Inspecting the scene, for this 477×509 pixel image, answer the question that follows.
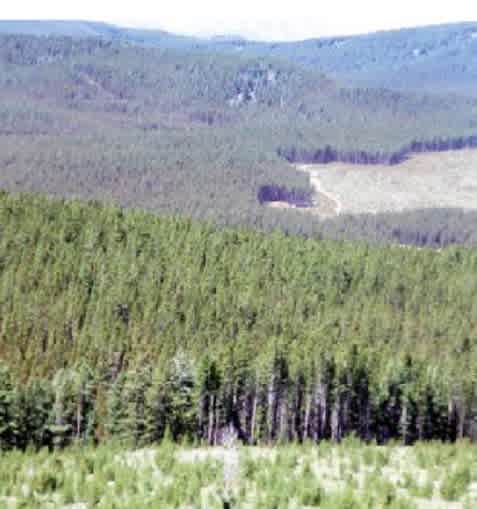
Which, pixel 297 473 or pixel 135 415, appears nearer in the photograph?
pixel 297 473

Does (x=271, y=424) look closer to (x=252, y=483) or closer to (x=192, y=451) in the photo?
(x=192, y=451)

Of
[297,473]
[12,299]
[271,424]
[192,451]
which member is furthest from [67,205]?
[297,473]

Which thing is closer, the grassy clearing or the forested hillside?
the grassy clearing

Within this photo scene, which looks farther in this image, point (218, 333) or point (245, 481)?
point (218, 333)

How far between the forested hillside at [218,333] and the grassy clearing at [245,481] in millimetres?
27890

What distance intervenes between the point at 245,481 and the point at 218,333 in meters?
69.5

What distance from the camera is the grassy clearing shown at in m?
34.8

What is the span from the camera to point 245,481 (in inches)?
1512

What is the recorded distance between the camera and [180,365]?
8081cm

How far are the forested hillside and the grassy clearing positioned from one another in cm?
2789

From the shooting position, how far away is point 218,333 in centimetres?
10781

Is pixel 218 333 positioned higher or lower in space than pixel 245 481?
higher

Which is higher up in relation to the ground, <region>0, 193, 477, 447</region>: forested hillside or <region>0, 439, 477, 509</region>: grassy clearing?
<region>0, 193, 477, 447</region>: forested hillside

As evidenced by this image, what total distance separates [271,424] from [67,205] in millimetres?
77756
